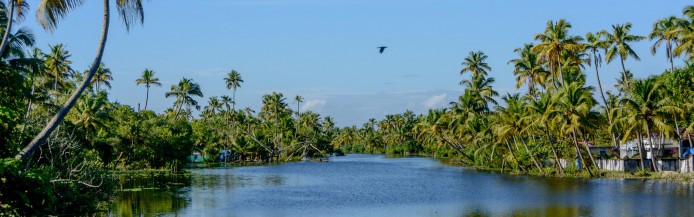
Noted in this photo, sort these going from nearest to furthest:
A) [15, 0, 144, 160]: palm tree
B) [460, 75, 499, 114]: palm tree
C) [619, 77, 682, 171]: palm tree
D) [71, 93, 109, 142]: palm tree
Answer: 1. [15, 0, 144, 160]: palm tree
2. [619, 77, 682, 171]: palm tree
3. [71, 93, 109, 142]: palm tree
4. [460, 75, 499, 114]: palm tree

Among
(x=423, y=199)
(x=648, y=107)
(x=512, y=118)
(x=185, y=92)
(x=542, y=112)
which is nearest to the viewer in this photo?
(x=423, y=199)

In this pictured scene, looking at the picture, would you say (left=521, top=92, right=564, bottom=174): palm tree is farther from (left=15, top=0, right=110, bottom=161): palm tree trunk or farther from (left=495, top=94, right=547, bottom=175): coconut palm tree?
(left=15, top=0, right=110, bottom=161): palm tree trunk

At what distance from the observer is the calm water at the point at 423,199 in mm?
34500

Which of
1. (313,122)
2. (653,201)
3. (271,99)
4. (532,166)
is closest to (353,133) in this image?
(313,122)

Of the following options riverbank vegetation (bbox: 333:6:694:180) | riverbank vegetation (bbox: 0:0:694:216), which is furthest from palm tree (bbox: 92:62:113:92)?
riverbank vegetation (bbox: 333:6:694:180)

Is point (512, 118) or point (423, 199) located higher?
point (512, 118)

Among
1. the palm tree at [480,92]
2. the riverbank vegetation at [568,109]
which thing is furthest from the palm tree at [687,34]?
the palm tree at [480,92]

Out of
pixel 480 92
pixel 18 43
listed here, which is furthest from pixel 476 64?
pixel 18 43

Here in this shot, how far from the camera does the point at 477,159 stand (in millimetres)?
78938

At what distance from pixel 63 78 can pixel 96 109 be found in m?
11.2

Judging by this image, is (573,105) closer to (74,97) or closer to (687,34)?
(687,34)

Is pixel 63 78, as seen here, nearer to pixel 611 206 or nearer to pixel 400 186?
pixel 400 186

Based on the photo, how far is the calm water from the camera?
34.5 meters

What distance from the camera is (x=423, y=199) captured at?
42.1 m
